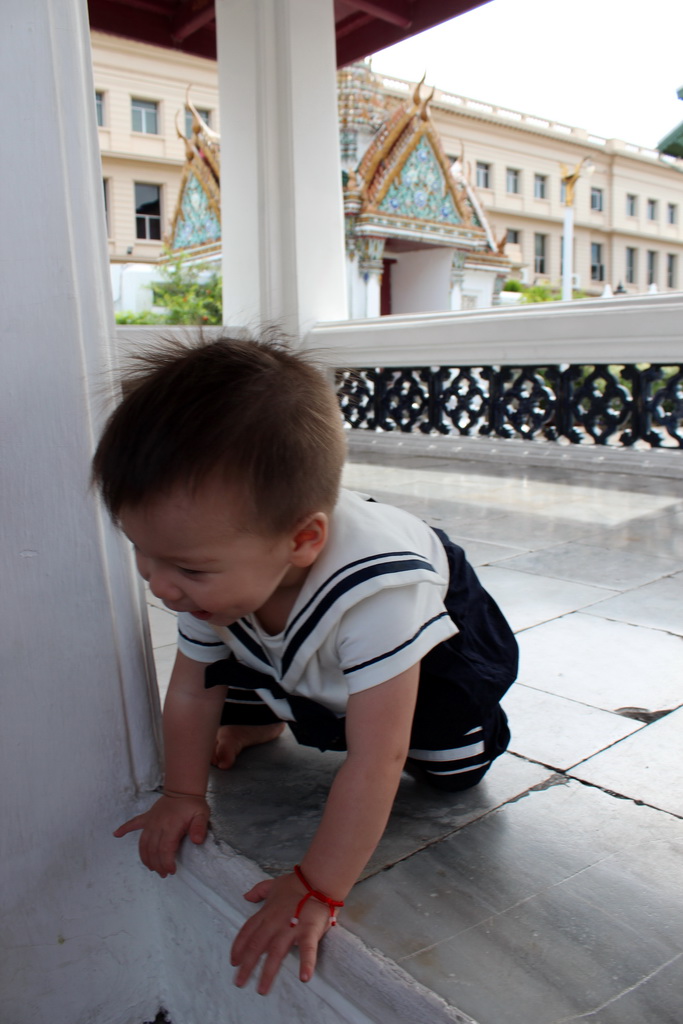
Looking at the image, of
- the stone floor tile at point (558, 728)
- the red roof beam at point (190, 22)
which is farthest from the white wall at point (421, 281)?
the stone floor tile at point (558, 728)

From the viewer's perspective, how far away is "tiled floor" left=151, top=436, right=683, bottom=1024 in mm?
848

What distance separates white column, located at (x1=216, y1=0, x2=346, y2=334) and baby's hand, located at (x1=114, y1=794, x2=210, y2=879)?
12.0 feet

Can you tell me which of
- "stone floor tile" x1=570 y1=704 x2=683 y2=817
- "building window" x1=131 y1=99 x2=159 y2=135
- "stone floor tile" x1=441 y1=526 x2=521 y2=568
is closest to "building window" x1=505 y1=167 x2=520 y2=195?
"building window" x1=131 y1=99 x2=159 y2=135

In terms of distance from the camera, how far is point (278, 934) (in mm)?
923

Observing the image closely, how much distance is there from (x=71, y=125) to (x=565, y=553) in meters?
1.86

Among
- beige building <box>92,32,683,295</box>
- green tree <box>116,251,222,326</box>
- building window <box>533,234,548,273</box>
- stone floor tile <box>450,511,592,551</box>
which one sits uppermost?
beige building <box>92,32,683,295</box>

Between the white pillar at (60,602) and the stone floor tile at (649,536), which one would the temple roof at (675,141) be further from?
the white pillar at (60,602)

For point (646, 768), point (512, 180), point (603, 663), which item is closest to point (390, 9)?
point (603, 663)

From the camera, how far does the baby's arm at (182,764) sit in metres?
1.15

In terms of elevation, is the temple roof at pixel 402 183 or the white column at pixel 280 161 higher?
the temple roof at pixel 402 183

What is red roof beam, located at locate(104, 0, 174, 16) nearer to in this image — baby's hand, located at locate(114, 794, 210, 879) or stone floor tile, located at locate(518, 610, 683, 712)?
stone floor tile, located at locate(518, 610, 683, 712)

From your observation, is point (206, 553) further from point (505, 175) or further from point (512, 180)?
point (512, 180)

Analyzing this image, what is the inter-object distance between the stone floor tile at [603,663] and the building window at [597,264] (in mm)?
38906

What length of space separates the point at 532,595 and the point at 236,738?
100 centimetres
